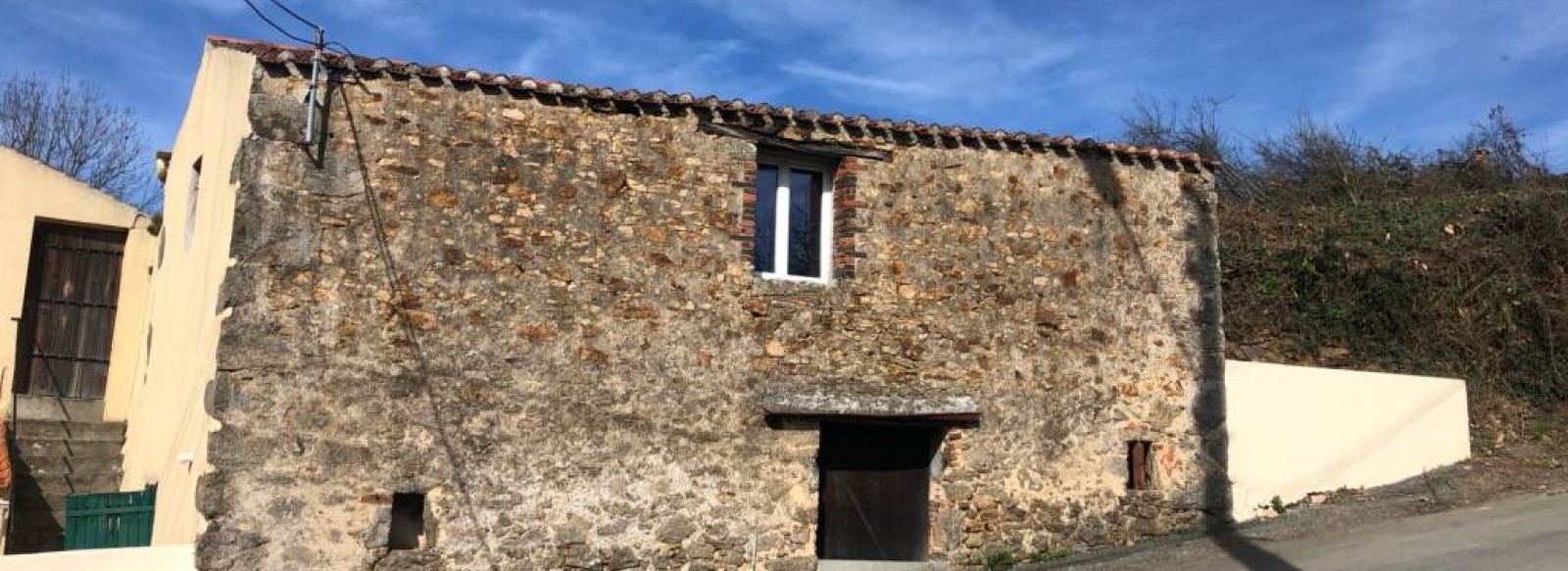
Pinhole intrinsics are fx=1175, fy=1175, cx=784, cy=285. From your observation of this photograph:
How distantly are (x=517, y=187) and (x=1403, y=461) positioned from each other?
8711mm

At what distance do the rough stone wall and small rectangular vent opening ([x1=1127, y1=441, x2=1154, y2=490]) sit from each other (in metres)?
0.10

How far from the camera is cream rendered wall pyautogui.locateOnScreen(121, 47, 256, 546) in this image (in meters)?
8.16

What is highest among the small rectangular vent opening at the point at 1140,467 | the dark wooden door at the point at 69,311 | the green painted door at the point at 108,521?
the dark wooden door at the point at 69,311

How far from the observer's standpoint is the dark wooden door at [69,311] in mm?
13406

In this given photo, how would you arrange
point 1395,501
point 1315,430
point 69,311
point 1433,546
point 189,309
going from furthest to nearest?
1. point 69,311
2. point 1315,430
3. point 1395,501
4. point 189,309
5. point 1433,546

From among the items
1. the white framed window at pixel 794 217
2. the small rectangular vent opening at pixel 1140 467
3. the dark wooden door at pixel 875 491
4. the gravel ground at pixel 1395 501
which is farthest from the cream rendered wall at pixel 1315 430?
the white framed window at pixel 794 217

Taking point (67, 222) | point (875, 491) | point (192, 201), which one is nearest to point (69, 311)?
point (67, 222)

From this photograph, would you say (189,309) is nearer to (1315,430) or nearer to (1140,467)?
(1140,467)

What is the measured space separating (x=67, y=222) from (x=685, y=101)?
8.93 m

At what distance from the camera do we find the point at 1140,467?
34.4 ft

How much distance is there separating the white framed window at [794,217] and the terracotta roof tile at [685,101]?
1.43ft

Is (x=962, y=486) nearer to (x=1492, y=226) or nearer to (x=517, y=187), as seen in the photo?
(x=517, y=187)

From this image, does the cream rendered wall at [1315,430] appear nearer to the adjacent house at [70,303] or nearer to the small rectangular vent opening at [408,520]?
the small rectangular vent opening at [408,520]

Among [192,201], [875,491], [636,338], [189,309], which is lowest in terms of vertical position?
[875,491]
